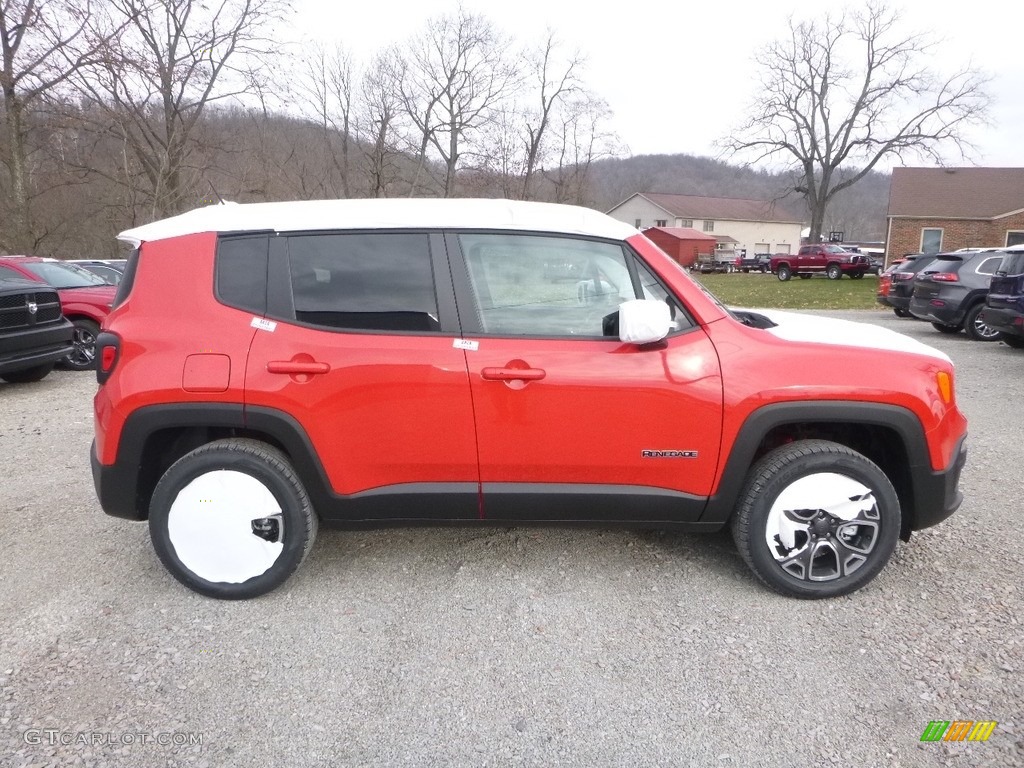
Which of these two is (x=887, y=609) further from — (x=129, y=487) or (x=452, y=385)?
(x=129, y=487)

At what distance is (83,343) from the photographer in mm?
9344

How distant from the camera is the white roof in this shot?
3.04m

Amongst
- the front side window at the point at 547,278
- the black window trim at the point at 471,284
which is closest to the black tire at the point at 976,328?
the black window trim at the point at 471,284

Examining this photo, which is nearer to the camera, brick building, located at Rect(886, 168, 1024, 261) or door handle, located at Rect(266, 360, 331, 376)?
door handle, located at Rect(266, 360, 331, 376)

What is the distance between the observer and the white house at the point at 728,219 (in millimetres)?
76312

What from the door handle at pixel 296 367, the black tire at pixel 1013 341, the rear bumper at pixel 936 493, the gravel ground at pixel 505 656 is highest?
the door handle at pixel 296 367

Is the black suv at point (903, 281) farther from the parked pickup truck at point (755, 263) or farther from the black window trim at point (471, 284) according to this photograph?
the parked pickup truck at point (755, 263)

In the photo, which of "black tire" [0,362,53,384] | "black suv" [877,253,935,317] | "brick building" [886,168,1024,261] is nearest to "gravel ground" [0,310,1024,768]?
"black tire" [0,362,53,384]

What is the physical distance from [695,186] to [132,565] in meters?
99.7

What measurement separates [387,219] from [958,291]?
12583mm

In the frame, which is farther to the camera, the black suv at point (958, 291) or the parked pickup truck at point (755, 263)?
the parked pickup truck at point (755, 263)

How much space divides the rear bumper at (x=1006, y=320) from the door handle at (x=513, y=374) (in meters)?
9.54

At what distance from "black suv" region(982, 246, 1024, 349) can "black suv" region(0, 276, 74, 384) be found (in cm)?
1249

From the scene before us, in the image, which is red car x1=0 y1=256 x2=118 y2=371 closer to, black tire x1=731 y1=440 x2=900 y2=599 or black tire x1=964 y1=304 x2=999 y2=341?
black tire x1=731 y1=440 x2=900 y2=599
